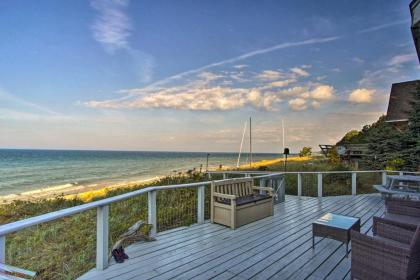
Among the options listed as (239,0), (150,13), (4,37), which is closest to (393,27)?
(239,0)

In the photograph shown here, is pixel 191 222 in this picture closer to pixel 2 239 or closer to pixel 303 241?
pixel 303 241

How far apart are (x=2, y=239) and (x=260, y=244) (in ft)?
10.1

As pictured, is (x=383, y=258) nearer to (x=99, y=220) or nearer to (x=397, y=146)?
(x=99, y=220)

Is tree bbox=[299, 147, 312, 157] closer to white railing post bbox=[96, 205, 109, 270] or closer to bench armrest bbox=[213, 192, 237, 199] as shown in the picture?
bench armrest bbox=[213, 192, 237, 199]

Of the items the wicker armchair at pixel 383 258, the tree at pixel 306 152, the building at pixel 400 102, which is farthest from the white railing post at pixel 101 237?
the tree at pixel 306 152

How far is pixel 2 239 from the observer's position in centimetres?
173

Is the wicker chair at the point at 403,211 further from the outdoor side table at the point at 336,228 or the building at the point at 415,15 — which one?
the building at the point at 415,15

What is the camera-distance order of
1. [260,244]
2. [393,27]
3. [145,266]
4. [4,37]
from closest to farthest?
[145,266] → [260,244] → [393,27] → [4,37]

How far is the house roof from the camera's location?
14.5 m

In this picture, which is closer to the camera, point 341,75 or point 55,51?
point 55,51

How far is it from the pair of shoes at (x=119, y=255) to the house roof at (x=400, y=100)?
54.4 ft

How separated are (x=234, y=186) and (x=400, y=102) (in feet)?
50.8

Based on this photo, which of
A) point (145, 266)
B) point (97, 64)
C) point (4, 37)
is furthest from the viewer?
point (97, 64)

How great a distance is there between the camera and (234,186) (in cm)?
508
